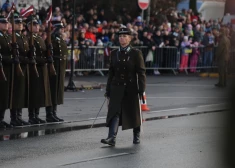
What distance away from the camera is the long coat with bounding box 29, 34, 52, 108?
1573cm

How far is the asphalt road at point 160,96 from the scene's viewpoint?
18.7 metres

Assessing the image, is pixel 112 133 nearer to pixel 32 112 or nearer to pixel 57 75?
pixel 32 112

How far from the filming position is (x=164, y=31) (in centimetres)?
3266

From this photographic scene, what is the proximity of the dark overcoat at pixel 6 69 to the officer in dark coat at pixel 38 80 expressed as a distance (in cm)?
65

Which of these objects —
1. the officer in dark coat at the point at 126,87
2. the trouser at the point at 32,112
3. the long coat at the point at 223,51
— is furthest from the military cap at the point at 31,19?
the long coat at the point at 223,51

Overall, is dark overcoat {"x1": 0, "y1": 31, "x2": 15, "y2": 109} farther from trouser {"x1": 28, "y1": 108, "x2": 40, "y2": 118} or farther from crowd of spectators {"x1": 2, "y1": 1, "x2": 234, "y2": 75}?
crowd of spectators {"x1": 2, "y1": 1, "x2": 234, "y2": 75}

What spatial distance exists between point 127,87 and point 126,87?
19mm

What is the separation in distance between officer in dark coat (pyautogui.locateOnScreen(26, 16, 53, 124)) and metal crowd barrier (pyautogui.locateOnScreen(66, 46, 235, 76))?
12129mm

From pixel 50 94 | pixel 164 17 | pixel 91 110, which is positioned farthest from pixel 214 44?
pixel 50 94

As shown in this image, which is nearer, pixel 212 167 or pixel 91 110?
pixel 212 167

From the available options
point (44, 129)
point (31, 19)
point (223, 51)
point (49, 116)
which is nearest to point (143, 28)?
point (223, 51)

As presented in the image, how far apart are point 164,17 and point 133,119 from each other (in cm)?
2116

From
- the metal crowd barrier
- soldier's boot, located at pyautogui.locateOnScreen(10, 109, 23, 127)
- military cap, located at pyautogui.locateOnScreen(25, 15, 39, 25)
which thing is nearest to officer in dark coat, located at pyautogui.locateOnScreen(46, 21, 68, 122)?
military cap, located at pyautogui.locateOnScreen(25, 15, 39, 25)

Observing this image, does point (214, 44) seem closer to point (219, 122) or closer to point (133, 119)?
point (133, 119)
